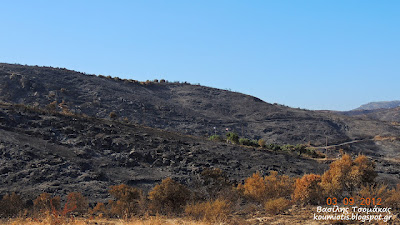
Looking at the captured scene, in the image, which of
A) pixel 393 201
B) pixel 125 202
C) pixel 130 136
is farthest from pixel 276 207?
pixel 130 136

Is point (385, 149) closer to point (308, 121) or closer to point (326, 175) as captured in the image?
point (308, 121)

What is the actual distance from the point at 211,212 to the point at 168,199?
344 centimetres

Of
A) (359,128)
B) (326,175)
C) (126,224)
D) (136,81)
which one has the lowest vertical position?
(126,224)

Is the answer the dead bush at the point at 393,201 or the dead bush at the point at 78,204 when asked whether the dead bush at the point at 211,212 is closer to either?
the dead bush at the point at 78,204

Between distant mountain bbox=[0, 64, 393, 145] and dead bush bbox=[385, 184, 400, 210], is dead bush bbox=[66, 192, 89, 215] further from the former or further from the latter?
distant mountain bbox=[0, 64, 393, 145]

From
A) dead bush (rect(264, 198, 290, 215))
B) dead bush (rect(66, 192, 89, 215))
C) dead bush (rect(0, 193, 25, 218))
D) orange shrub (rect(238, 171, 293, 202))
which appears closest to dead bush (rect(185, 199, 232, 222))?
dead bush (rect(264, 198, 290, 215))

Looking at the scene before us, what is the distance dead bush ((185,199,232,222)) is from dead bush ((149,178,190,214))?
5.62 feet

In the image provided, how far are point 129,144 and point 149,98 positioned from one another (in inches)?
1285

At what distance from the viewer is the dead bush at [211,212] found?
11.7 m

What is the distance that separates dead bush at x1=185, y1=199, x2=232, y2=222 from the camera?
1171cm

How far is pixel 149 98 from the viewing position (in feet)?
201

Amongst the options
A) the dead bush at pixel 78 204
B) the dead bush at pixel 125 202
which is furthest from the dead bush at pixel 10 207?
the dead bush at pixel 125 202

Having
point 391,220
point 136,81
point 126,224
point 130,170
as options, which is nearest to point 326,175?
point 391,220

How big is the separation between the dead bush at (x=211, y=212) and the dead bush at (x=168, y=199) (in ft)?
5.62
